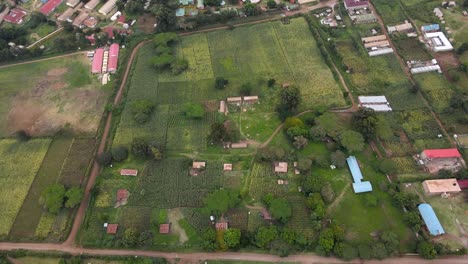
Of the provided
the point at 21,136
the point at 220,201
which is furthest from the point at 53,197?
the point at 220,201

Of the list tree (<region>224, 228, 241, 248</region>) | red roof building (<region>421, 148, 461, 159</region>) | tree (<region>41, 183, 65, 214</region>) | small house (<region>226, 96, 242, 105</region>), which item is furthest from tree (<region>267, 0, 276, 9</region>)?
tree (<region>41, 183, 65, 214</region>)

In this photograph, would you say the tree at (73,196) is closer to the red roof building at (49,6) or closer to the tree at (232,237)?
the tree at (232,237)

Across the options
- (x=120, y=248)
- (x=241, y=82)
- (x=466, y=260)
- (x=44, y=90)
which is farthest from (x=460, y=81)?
(x=44, y=90)

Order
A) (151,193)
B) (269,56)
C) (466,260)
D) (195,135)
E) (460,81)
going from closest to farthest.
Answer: (466,260) → (151,193) → (195,135) → (460,81) → (269,56)

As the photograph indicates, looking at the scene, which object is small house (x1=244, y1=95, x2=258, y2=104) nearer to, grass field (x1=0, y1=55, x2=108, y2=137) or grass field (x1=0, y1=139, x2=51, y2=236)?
grass field (x1=0, y1=55, x2=108, y2=137)

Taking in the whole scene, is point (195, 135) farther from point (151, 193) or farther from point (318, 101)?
point (318, 101)

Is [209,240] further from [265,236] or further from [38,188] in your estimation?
[38,188]
